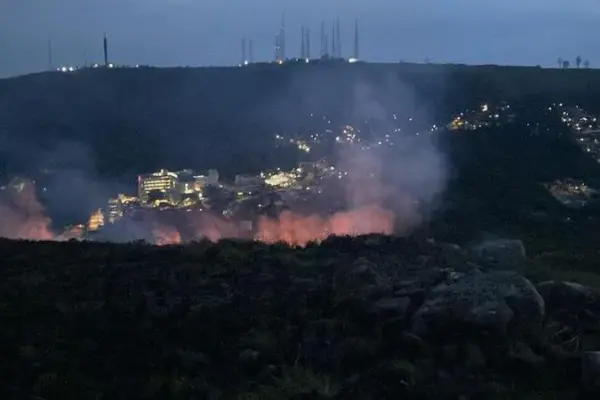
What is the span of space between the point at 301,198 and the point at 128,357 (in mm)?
22841

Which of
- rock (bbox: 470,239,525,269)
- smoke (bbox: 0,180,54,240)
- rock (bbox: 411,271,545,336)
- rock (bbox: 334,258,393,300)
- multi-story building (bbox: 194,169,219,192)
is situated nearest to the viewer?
rock (bbox: 411,271,545,336)

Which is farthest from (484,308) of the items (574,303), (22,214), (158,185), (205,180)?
(205,180)

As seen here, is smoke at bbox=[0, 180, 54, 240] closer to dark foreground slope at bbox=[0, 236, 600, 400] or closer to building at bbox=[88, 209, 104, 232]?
building at bbox=[88, 209, 104, 232]

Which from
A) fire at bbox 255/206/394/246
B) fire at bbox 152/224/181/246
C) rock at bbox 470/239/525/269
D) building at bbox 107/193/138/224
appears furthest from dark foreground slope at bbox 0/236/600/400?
building at bbox 107/193/138/224

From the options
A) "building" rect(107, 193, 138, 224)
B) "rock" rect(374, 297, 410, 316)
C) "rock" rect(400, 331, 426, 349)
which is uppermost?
"rock" rect(374, 297, 410, 316)

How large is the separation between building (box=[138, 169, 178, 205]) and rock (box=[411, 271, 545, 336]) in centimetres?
2644

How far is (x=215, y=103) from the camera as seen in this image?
65.6 meters

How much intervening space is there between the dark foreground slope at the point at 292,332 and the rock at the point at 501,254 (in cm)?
148

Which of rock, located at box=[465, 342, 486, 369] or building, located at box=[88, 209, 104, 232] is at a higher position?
rock, located at box=[465, 342, 486, 369]

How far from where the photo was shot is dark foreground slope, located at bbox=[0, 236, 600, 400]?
962cm

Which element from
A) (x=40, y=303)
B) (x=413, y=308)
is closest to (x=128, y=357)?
(x=40, y=303)

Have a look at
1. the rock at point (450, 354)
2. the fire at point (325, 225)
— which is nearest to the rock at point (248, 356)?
the rock at point (450, 354)

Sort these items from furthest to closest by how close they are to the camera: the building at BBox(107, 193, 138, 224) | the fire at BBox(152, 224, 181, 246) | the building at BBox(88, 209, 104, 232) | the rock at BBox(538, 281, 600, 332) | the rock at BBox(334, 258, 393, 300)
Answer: the building at BBox(107, 193, 138, 224) < the building at BBox(88, 209, 104, 232) < the fire at BBox(152, 224, 181, 246) < the rock at BBox(334, 258, 393, 300) < the rock at BBox(538, 281, 600, 332)

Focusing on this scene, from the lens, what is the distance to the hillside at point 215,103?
50062 millimetres
